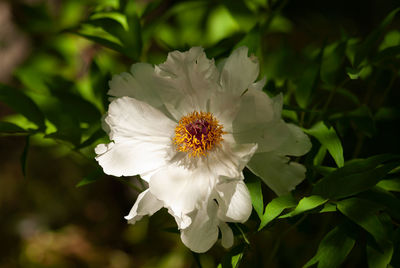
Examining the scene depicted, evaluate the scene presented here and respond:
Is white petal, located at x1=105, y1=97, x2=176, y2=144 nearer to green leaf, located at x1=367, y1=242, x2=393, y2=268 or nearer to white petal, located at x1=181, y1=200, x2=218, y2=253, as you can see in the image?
white petal, located at x1=181, y1=200, x2=218, y2=253

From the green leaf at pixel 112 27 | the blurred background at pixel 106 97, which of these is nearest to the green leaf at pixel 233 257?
the blurred background at pixel 106 97

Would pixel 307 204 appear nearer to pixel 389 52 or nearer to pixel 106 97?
pixel 389 52

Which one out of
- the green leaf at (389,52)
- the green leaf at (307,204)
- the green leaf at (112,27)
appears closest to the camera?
→ the green leaf at (307,204)

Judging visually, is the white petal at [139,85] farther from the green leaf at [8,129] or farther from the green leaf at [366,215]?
the green leaf at [366,215]

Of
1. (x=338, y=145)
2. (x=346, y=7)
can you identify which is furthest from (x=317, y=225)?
(x=346, y=7)

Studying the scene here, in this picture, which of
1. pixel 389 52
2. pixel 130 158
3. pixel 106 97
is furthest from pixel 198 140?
pixel 389 52

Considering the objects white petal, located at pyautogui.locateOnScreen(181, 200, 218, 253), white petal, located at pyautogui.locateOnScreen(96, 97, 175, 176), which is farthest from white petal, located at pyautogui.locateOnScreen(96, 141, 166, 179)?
white petal, located at pyautogui.locateOnScreen(181, 200, 218, 253)
